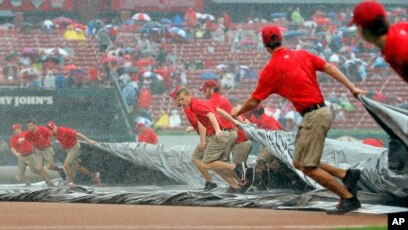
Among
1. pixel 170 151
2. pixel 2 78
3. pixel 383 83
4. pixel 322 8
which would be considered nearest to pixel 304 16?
pixel 322 8

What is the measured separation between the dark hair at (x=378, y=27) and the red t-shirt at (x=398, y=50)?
0.12 m

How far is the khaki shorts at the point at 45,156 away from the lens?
19641 mm

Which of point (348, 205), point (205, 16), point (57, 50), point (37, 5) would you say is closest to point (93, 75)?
point (57, 50)

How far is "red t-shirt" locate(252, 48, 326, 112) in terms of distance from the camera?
10.3 metres

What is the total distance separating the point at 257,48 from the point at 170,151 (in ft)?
51.4

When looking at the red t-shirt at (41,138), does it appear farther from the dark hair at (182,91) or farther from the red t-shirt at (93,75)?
the red t-shirt at (93,75)

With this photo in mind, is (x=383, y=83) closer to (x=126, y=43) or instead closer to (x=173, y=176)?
(x=126, y=43)

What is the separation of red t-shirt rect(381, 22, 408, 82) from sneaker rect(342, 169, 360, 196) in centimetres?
369

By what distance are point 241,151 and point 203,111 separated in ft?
3.15

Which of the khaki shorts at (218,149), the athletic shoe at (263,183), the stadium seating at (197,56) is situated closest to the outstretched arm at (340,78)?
the athletic shoe at (263,183)

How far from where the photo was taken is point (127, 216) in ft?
36.6

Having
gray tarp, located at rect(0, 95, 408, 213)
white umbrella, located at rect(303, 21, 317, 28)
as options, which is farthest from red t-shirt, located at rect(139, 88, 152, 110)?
gray tarp, located at rect(0, 95, 408, 213)

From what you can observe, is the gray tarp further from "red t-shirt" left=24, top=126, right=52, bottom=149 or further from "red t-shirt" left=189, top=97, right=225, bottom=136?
"red t-shirt" left=24, top=126, right=52, bottom=149

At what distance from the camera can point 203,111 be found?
14695mm
